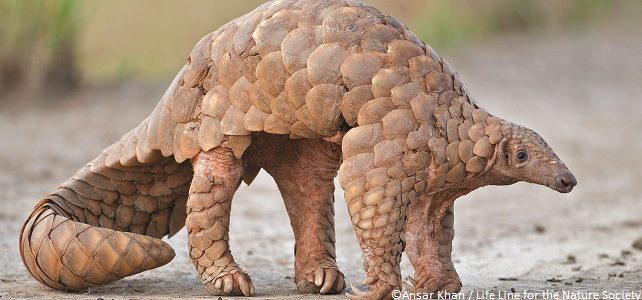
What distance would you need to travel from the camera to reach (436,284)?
4715 mm

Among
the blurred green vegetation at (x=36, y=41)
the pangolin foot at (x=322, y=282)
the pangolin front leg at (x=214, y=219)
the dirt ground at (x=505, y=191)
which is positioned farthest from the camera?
the blurred green vegetation at (x=36, y=41)

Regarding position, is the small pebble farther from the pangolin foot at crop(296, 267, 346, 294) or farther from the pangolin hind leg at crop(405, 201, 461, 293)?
the pangolin hind leg at crop(405, 201, 461, 293)

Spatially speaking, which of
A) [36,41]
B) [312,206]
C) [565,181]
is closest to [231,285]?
[312,206]

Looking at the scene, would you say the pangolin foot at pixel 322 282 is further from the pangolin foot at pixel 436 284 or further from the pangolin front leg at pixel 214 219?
the pangolin foot at pixel 436 284

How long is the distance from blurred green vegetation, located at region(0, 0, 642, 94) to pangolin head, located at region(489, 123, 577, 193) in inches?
328

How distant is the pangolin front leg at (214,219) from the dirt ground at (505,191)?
7.6 inches

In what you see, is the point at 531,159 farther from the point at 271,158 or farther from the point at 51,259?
the point at 51,259

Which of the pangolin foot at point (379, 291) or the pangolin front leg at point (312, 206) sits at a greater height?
the pangolin front leg at point (312, 206)

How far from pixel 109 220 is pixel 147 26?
1201 cm

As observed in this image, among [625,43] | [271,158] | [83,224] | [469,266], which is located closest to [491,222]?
[469,266]

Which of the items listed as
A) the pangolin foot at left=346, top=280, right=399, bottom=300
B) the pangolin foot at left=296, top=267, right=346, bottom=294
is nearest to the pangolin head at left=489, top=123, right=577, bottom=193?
the pangolin foot at left=346, top=280, right=399, bottom=300

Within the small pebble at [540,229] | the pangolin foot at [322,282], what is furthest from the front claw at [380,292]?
the small pebble at [540,229]

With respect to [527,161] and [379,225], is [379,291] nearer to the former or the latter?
[379,225]

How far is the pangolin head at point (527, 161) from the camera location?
445 centimetres
